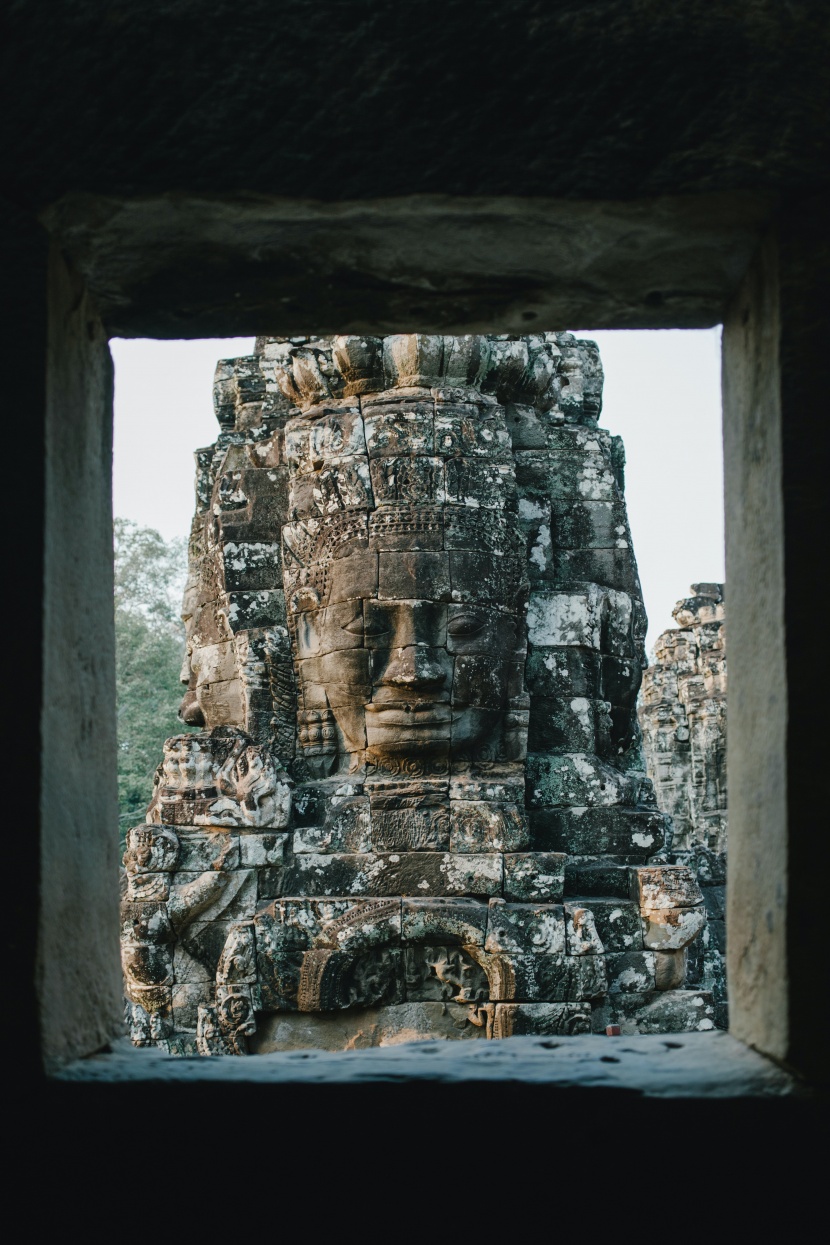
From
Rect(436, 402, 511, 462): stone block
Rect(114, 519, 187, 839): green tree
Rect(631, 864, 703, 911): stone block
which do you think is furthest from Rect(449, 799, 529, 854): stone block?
Rect(114, 519, 187, 839): green tree

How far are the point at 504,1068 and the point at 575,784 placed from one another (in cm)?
787

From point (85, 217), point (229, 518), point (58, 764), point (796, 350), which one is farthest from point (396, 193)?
point (229, 518)

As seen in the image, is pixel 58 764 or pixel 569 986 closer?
pixel 58 764

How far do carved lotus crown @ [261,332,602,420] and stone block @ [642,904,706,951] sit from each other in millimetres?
4076

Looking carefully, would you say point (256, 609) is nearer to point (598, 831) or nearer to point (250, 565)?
point (250, 565)

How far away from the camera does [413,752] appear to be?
9312mm

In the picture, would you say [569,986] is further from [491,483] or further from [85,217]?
[85,217]

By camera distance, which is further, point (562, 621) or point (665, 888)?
point (562, 621)

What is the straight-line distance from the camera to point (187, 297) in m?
2.29

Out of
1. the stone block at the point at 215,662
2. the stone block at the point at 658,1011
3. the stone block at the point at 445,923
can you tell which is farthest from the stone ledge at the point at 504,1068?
the stone block at the point at 215,662

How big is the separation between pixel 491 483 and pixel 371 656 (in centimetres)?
153

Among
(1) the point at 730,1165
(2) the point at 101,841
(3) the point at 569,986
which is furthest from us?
(3) the point at 569,986

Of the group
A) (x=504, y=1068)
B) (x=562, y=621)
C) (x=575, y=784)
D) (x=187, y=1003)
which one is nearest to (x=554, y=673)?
(x=562, y=621)

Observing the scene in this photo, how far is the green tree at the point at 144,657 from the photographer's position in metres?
21.8
